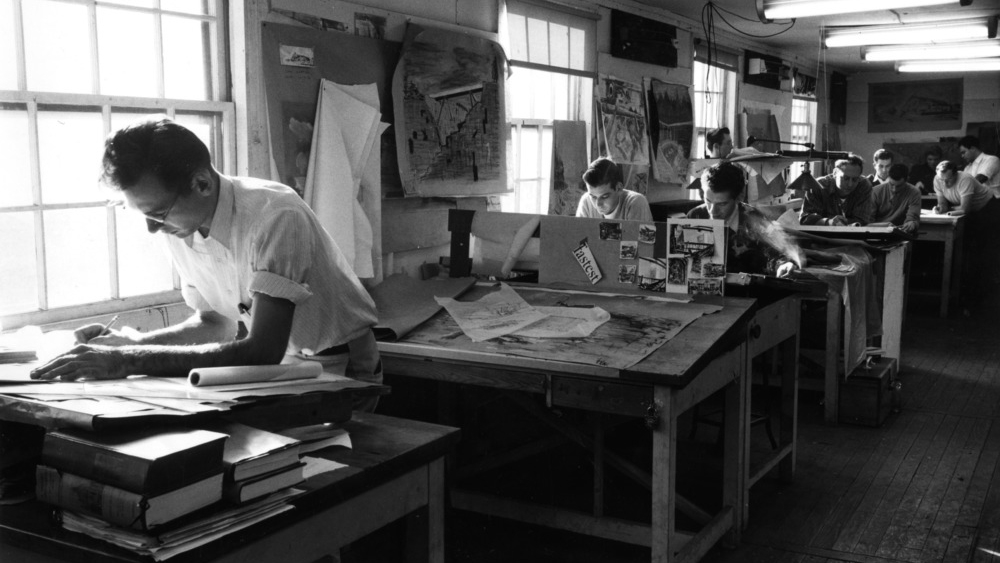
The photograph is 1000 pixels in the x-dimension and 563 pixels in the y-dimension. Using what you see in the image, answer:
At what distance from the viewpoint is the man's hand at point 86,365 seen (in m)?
1.90

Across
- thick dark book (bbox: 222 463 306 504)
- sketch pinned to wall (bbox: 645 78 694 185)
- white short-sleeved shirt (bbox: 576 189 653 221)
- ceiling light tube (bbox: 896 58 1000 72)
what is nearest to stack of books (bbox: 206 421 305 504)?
thick dark book (bbox: 222 463 306 504)

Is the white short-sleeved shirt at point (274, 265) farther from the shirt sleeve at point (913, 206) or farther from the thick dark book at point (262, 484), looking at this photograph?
the shirt sleeve at point (913, 206)

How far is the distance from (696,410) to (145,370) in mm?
3637

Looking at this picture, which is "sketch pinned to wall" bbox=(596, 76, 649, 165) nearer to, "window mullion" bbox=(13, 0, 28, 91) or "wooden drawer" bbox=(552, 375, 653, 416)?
"wooden drawer" bbox=(552, 375, 653, 416)

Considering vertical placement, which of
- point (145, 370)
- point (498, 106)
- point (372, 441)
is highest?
point (498, 106)

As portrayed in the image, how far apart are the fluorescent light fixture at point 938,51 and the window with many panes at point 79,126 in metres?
8.13

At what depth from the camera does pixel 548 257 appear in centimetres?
393

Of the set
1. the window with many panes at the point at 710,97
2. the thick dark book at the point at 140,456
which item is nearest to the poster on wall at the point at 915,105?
the window with many panes at the point at 710,97

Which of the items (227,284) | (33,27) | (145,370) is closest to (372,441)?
(145,370)

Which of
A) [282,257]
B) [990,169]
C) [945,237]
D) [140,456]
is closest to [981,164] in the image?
[990,169]

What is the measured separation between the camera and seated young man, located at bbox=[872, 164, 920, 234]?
339 inches

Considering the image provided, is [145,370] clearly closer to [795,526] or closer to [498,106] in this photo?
[795,526]

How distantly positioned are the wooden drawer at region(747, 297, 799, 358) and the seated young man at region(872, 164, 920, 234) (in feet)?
16.1

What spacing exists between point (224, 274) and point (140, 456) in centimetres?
105
